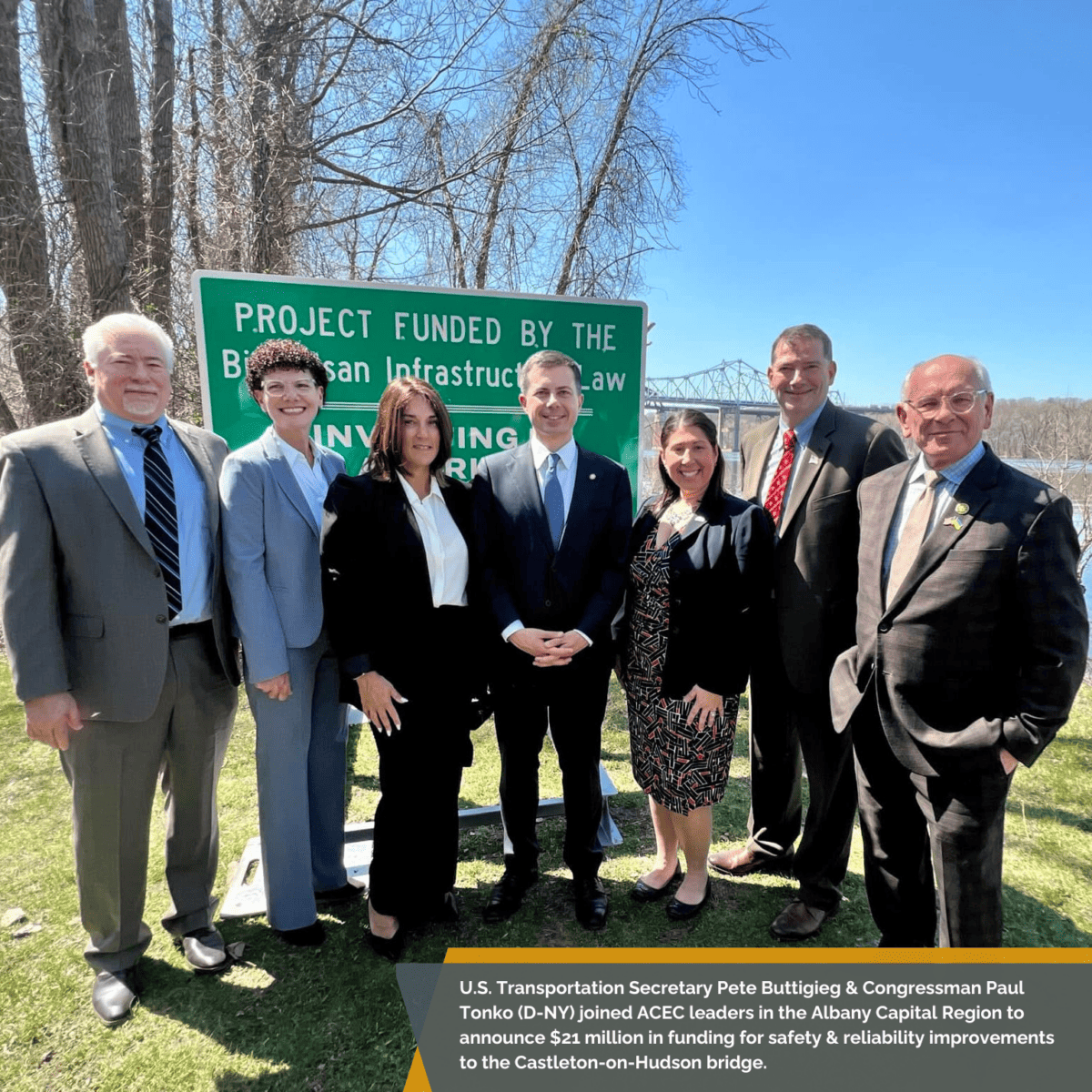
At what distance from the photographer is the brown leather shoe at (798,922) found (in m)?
2.60

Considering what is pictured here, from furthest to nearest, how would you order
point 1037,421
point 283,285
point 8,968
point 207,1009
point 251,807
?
point 1037,421
point 251,807
point 283,285
point 8,968
point 207,1009

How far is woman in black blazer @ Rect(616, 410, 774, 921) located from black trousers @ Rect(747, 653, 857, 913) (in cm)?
34

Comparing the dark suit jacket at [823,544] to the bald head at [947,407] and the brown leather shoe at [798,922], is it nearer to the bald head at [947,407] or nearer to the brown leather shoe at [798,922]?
the bald head at [947,407]

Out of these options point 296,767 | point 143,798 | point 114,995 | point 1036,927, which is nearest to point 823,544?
point 1036,927

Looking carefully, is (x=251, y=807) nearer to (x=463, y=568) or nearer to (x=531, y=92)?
(x=463, y=568)

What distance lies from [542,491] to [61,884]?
2.99m

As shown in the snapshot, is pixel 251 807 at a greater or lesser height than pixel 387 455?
lesser

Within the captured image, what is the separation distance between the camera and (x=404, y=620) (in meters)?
2.32

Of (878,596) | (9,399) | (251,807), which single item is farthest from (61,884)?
(9,399)

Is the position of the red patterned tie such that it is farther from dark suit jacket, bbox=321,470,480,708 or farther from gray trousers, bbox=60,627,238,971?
gray trousers, bbox=60,627,238,971

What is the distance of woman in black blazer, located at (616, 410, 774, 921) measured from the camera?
235cm

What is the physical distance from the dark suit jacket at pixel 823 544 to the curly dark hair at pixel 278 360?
1978mm

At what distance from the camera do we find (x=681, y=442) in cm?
238

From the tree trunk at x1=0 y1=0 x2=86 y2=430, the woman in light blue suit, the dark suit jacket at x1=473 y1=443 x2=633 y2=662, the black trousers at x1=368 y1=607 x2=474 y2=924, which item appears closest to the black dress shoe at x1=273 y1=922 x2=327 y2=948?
the woman in light blue suit
